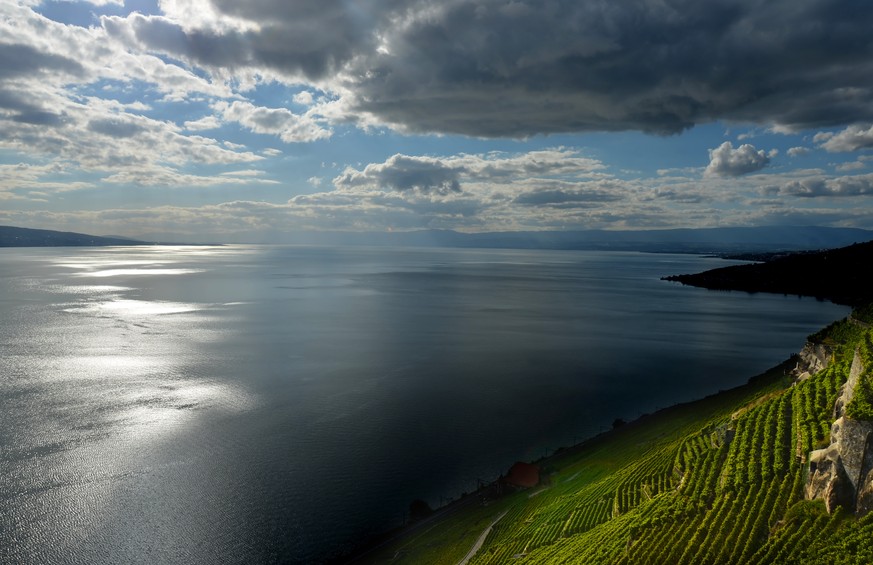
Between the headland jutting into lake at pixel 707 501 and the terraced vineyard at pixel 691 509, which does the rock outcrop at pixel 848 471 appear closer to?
the headland jutting into lake at pixel 707 501

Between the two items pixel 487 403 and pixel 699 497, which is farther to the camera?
pixel 487 403

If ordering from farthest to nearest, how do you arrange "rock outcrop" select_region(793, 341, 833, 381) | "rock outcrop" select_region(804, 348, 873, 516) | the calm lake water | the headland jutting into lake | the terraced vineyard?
"rock outcrop" select_region(793, 341, 833, 381) → the calm lake water → the terraced vineyard → the headland jutting into lake → "rock outcrop" select_region(804, 348, 873, 516)

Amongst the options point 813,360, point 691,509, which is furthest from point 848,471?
point 813,360

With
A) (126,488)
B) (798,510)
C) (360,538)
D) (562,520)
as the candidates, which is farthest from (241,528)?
(798,510)

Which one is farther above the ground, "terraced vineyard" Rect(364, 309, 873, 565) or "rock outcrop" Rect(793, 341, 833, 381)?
"rock outcrop" Rect(793, 341, 833, 381)

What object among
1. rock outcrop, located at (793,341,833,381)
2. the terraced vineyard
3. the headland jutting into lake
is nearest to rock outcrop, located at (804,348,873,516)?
the headland jutting into lake

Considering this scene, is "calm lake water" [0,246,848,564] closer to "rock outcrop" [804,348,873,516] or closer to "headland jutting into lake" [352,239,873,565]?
"headland jutting into lake" [352,239,873,565]

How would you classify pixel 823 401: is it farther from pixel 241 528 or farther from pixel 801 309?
pixel 801 309
